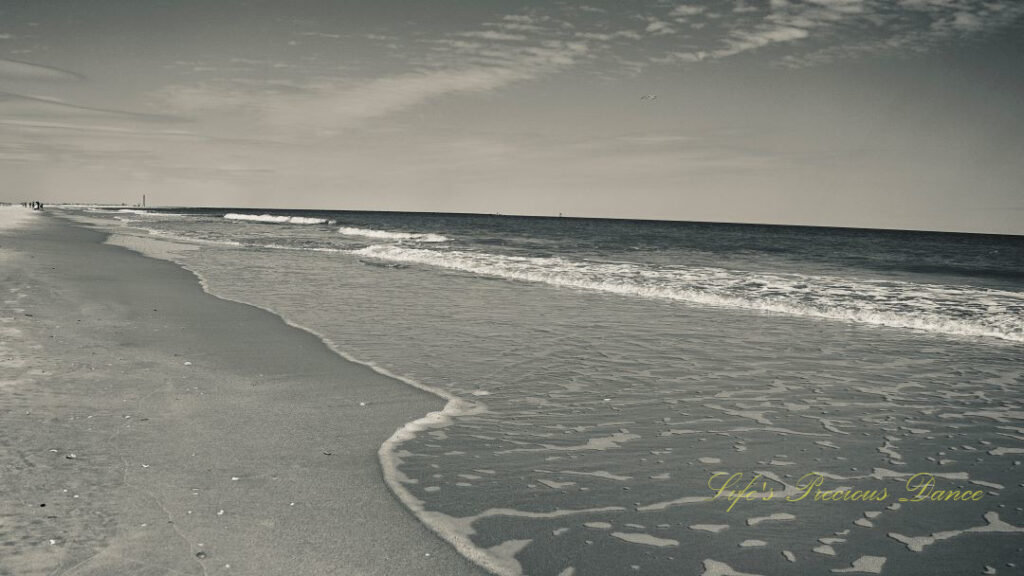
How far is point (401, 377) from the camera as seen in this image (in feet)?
24.3

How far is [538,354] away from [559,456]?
3812mm

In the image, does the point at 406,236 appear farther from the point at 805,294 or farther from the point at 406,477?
the point at 406,477

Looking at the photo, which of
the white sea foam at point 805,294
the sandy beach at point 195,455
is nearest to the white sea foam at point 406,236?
the white sea foam at point 805,294

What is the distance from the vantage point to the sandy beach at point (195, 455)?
3307 mm

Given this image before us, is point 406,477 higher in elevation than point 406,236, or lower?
lower

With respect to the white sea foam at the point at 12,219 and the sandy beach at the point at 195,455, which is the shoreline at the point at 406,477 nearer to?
the sandy beach at the point at 195,455

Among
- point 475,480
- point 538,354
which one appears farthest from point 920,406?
point 475,480

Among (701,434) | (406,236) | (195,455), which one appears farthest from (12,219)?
(701,434)

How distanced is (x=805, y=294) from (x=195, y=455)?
52.0 ft

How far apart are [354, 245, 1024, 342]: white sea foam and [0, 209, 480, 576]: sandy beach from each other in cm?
1055

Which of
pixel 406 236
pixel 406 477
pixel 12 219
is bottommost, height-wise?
pixel 406 477

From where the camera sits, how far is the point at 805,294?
54.7 ft

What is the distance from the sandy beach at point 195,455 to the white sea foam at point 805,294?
10.6 metres

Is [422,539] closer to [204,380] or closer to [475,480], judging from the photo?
[475,480]
